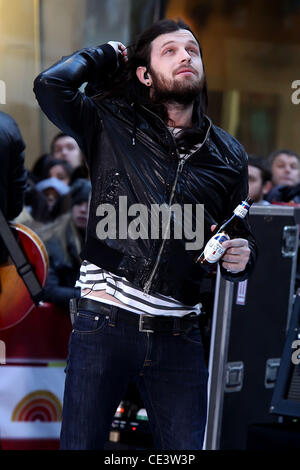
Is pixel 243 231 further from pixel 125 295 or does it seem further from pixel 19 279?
pixel 19 279

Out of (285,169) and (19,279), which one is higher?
(285,169)

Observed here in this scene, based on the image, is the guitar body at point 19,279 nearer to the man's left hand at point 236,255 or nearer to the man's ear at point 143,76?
the man's ear at point 143,76

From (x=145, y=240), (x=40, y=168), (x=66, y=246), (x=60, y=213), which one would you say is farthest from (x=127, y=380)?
(x=40, y=168)

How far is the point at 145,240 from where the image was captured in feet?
8.55

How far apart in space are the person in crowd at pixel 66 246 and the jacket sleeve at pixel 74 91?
1648 mm

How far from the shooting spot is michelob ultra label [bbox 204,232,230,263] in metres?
2.58

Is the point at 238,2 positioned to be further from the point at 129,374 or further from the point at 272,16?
the point at 129,374

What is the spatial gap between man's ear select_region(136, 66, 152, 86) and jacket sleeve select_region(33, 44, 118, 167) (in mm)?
107

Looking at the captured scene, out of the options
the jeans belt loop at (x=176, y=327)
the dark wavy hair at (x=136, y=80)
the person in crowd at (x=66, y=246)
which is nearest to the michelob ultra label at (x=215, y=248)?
the jeans belt loop at (x=176, y=327)

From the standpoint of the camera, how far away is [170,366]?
260 cm

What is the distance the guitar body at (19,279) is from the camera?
3.97 meters

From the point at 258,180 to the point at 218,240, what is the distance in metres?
2.87

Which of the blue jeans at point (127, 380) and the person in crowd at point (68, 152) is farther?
the person in crowd at point (68, 152)

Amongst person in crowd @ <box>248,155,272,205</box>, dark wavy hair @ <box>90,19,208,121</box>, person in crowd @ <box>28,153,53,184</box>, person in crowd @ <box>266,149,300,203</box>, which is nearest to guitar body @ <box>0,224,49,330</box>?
dark wavy hair @ <box>90,19,208,121</box>
